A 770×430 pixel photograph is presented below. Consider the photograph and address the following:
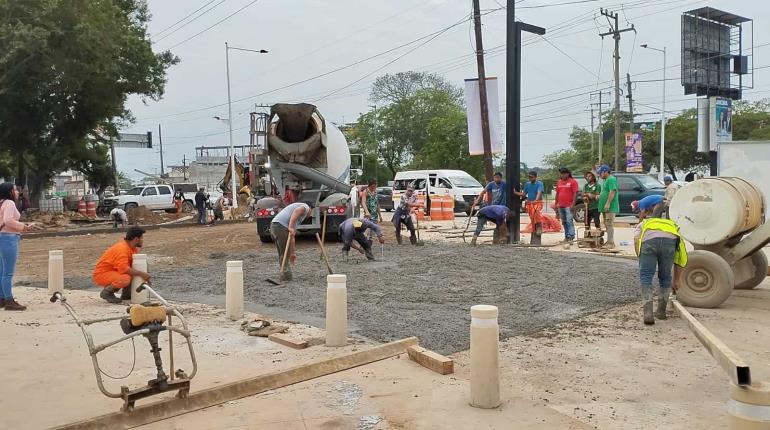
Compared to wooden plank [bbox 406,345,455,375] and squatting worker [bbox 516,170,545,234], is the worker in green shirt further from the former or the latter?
wooden plank [bbox 406,345,455,375]

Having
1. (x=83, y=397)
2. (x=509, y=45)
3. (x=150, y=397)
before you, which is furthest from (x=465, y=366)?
(x=509, y=45)

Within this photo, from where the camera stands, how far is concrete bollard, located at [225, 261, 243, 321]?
809 cm

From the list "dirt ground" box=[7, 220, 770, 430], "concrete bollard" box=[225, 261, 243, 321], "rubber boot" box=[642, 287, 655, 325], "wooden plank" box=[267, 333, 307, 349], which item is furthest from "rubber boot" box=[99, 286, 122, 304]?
"rubber boot" box=[642, 287, 655, 325]

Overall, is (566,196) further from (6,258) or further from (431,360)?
(6,258)

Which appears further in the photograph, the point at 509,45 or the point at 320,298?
the point at 509,45

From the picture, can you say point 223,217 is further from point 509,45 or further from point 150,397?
point 150,397

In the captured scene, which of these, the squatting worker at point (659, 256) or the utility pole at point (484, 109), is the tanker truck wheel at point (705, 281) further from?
the utility pole at point (484, 109)

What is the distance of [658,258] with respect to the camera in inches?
295

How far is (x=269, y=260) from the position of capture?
13.9 m

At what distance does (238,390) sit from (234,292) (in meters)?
3.06

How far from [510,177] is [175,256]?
27.5ft

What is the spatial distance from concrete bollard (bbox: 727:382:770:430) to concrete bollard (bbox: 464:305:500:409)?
1.79 meters

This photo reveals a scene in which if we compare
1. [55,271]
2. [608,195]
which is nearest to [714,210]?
[608,195]

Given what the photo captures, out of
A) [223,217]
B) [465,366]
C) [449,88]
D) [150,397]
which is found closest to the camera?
[150,397]
